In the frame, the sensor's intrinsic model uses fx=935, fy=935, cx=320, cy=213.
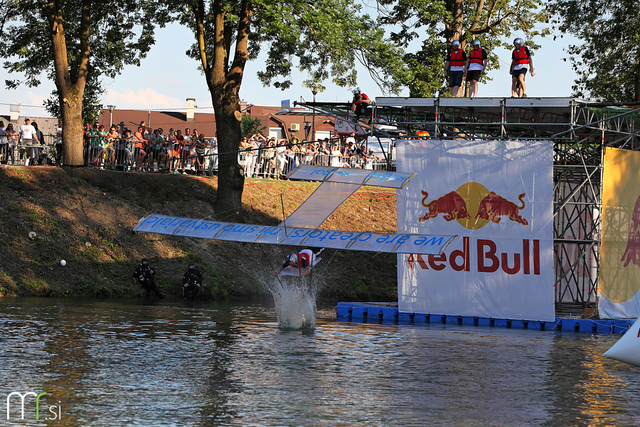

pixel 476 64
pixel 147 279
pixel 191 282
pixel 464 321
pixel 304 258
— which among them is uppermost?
pixel 476 64

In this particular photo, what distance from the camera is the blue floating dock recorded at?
2561 centimetres

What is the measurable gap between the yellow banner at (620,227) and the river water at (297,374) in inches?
102

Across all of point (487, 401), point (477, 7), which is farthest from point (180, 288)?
point (487, 401)

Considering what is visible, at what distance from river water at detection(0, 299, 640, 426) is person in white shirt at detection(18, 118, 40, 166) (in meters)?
13.2

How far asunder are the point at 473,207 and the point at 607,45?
2118 cm

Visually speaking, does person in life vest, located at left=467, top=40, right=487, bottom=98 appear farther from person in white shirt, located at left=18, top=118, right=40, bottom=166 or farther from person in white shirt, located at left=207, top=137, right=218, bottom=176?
person in white shirt, located at left=18, top=118, right=40, bottom=166

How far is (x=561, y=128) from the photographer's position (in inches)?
1184

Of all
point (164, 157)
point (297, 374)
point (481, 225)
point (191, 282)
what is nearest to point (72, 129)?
point (164, 157)

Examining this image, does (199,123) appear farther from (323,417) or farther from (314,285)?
(323,417)

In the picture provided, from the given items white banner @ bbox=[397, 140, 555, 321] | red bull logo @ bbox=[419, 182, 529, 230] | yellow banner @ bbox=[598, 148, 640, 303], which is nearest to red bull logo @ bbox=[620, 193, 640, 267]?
yellow banner @ bbox=[598, 148, 640, 303]

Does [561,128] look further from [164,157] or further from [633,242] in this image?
[164,157]

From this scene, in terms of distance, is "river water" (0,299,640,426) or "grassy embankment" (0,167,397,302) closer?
"river water" (0,299,640,426)

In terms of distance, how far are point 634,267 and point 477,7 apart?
17.5m

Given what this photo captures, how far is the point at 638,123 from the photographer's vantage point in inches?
1123
